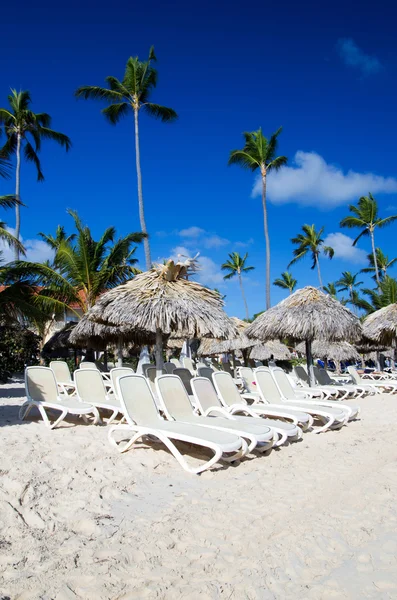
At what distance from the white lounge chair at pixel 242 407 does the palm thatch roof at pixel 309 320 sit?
5224 millimetres

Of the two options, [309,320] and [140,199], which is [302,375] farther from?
[140,199]

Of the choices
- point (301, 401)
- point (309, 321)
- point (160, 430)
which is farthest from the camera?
point (309, 321)

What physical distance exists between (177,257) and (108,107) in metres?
15.8

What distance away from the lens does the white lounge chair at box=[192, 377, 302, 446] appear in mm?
5646

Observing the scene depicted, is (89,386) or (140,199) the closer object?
(89,386)

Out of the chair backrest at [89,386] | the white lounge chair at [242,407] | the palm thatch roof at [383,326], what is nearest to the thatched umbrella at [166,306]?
the chair backrest at [89,386]

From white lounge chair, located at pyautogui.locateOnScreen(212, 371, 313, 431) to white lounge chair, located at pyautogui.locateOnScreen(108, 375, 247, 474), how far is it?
165 centimetres

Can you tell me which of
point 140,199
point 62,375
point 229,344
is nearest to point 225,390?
point 62,375

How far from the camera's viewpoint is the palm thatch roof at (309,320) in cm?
1199

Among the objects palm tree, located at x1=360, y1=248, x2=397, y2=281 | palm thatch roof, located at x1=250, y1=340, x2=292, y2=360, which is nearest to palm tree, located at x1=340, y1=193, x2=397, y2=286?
palm tree, located at x1=360, y1=248, x2=397, y2=281

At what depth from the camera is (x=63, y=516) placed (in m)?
3.22

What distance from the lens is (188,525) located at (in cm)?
311

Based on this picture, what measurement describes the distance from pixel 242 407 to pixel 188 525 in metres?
3.66

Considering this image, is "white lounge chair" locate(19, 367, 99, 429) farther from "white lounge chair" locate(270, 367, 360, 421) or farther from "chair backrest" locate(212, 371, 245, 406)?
"white lounge chair" locate(270, 367, 360, 421)
